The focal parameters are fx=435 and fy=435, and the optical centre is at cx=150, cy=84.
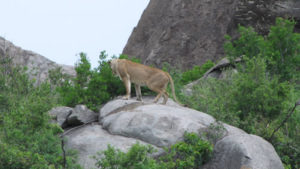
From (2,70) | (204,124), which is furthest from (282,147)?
(2,70)

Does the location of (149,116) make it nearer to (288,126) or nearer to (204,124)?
(204,124)

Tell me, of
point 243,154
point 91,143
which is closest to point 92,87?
point 91,143

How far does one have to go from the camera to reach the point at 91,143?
1211cm

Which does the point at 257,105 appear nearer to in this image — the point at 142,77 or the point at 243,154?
the point at 142,77

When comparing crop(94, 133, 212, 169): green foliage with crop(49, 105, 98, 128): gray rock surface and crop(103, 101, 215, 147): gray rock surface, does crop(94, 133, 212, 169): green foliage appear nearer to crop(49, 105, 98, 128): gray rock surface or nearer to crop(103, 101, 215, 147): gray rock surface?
crop(103, 101, 215, 147): gray rock surface

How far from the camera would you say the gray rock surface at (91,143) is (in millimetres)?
11570

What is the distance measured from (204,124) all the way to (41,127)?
4758mm

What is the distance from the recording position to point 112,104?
48.8ft

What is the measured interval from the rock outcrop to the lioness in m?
1.70

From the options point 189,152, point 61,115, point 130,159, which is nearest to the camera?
point 130,159

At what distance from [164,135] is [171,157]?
0.68 meters

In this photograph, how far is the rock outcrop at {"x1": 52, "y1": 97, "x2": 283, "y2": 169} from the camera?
1134 centimetres

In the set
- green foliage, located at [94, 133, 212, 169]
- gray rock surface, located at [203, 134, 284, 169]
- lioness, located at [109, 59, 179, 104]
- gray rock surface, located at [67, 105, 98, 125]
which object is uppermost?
lioness, located at [109, 59, 179, 104]

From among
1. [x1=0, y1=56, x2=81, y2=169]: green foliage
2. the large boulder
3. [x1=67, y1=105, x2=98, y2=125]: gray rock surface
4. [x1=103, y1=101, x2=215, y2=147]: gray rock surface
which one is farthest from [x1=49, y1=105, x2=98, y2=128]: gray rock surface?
[x1=0, y1=56, x2=81, y2=169]: green foliage
